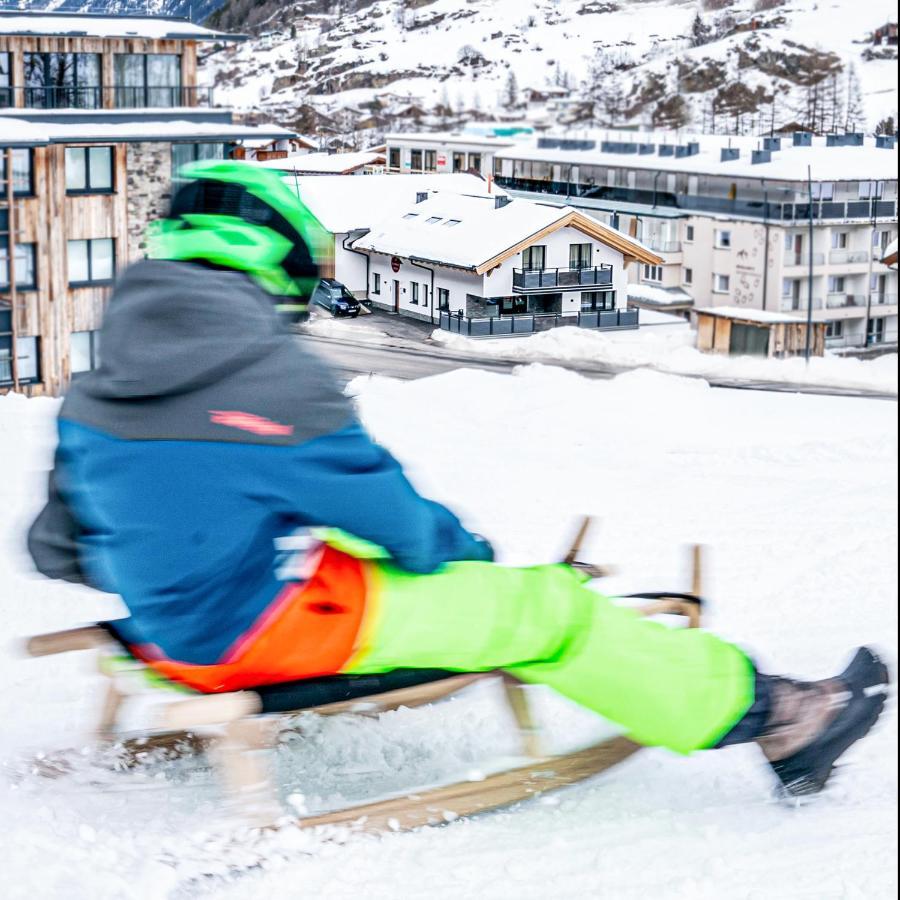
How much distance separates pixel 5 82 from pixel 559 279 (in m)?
1.05

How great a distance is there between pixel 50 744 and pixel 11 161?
1.35 meters

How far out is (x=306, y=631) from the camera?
106 cm

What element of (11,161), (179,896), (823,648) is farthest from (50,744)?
(11,161)

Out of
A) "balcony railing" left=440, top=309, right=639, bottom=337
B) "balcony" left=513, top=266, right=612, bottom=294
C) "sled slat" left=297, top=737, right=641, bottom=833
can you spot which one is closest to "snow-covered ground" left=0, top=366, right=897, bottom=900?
"sled slat" left=297, top=737, right=641, bottom=833

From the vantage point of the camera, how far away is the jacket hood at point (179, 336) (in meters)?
0.94

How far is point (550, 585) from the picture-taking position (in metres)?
1.12

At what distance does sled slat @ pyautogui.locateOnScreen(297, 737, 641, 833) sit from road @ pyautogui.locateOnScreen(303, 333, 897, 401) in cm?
120

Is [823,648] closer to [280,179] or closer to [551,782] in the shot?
[551,782]

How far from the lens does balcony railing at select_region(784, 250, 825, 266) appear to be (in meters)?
2.39

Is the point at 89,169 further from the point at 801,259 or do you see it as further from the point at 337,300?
the point at 801,259

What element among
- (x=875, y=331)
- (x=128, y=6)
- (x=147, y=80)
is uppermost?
(x=128, y=6)

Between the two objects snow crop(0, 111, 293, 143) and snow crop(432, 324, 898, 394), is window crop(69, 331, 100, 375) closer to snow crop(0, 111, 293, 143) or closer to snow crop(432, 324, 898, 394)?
snow crop(0, 111, 293, 143)

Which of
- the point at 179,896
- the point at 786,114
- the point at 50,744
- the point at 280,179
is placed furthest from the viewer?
the point at 786,114

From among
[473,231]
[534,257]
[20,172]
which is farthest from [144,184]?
[534,257]
